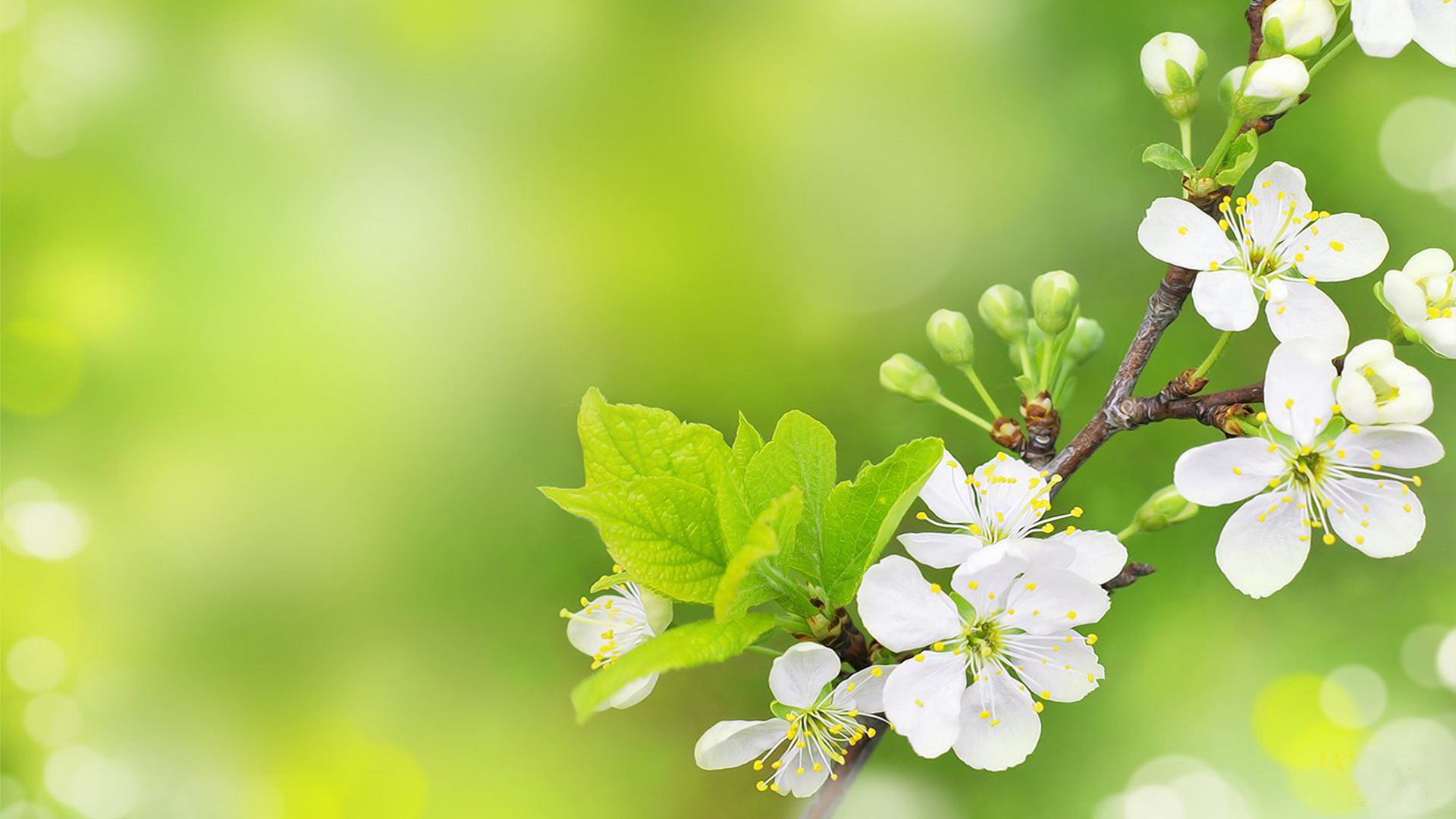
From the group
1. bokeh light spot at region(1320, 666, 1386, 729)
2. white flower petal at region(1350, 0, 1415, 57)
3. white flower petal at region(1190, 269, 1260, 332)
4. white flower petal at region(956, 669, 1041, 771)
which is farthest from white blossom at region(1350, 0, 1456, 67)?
bokeh light spot at region(1320, 666, 1386, 729)

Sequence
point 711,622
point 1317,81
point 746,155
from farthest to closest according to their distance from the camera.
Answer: point 746,155, point 1317,81, point 711,622

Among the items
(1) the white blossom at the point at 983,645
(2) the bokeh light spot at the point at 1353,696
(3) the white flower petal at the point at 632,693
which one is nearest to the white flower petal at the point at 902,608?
(1) the white blossom at the point at 983,645

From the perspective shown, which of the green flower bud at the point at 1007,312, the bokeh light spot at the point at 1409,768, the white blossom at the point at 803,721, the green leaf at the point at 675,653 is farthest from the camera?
the bokeh light spot at the point at 1409,768

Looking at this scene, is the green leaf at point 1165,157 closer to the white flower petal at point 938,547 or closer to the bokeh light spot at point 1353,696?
the white flower petal at point 938,547

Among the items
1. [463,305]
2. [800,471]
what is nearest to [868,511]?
[800,471]

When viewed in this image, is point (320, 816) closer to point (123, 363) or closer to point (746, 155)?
point (123, 363)

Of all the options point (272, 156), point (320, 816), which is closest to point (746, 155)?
point (272, 156)
